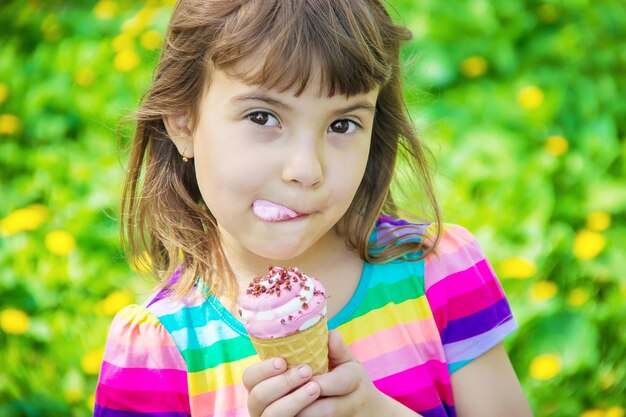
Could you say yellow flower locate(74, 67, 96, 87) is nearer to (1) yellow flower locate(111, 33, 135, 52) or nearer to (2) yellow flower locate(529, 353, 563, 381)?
(1) yellow flower locate(111, 33, 135, 52)

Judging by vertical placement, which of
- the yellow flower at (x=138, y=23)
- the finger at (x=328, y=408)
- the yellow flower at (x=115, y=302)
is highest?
the yellow flower at (x=138, y=23)

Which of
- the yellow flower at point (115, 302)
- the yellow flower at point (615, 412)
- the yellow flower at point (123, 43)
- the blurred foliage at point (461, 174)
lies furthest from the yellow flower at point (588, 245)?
the yellow flower at point (123, 43)

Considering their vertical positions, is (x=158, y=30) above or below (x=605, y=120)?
above

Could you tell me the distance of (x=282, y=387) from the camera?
1624 mm

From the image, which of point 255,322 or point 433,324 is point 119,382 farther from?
point 433,324

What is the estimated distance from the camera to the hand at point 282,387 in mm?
1617

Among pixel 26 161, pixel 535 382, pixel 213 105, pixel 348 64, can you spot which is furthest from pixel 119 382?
pixel 26 161

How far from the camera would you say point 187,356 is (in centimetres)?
189

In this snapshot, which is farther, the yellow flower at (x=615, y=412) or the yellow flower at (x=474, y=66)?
the yellow flower at (x=474, y=66)

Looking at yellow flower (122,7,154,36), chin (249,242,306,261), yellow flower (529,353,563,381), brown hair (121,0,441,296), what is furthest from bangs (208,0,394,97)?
yellow flower (122,7,154,36)

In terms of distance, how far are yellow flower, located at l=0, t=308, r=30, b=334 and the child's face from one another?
65.2 inches

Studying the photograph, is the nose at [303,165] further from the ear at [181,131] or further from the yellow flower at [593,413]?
the yellow flower at [593,413]

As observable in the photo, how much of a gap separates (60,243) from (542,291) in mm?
1696

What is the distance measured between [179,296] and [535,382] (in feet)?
4.42
